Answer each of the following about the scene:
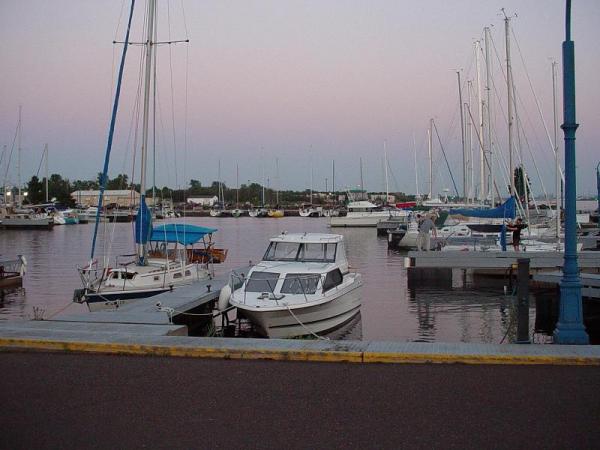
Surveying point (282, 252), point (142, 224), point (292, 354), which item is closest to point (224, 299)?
point (282, 252)

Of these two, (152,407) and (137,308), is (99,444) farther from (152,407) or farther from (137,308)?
(137,308)

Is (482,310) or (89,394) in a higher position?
(89,394)

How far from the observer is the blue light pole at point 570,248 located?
432 inches

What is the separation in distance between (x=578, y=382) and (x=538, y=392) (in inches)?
31.3

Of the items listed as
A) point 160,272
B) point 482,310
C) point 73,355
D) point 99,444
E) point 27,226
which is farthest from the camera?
point 27,226

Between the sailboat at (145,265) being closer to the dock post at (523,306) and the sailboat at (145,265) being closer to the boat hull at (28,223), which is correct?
the dock post at (523,306)

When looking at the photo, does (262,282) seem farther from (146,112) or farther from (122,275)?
(146,112)

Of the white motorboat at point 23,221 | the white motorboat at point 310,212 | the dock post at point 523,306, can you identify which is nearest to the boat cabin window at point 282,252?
the dock post at point 523,306

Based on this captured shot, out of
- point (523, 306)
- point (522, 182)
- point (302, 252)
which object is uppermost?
point (522, 182)

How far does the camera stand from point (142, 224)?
23156 mm

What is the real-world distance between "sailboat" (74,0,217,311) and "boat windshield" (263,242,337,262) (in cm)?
377

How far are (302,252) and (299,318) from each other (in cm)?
354

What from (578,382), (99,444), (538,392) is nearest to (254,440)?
(99,444)

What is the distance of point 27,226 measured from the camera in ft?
335
